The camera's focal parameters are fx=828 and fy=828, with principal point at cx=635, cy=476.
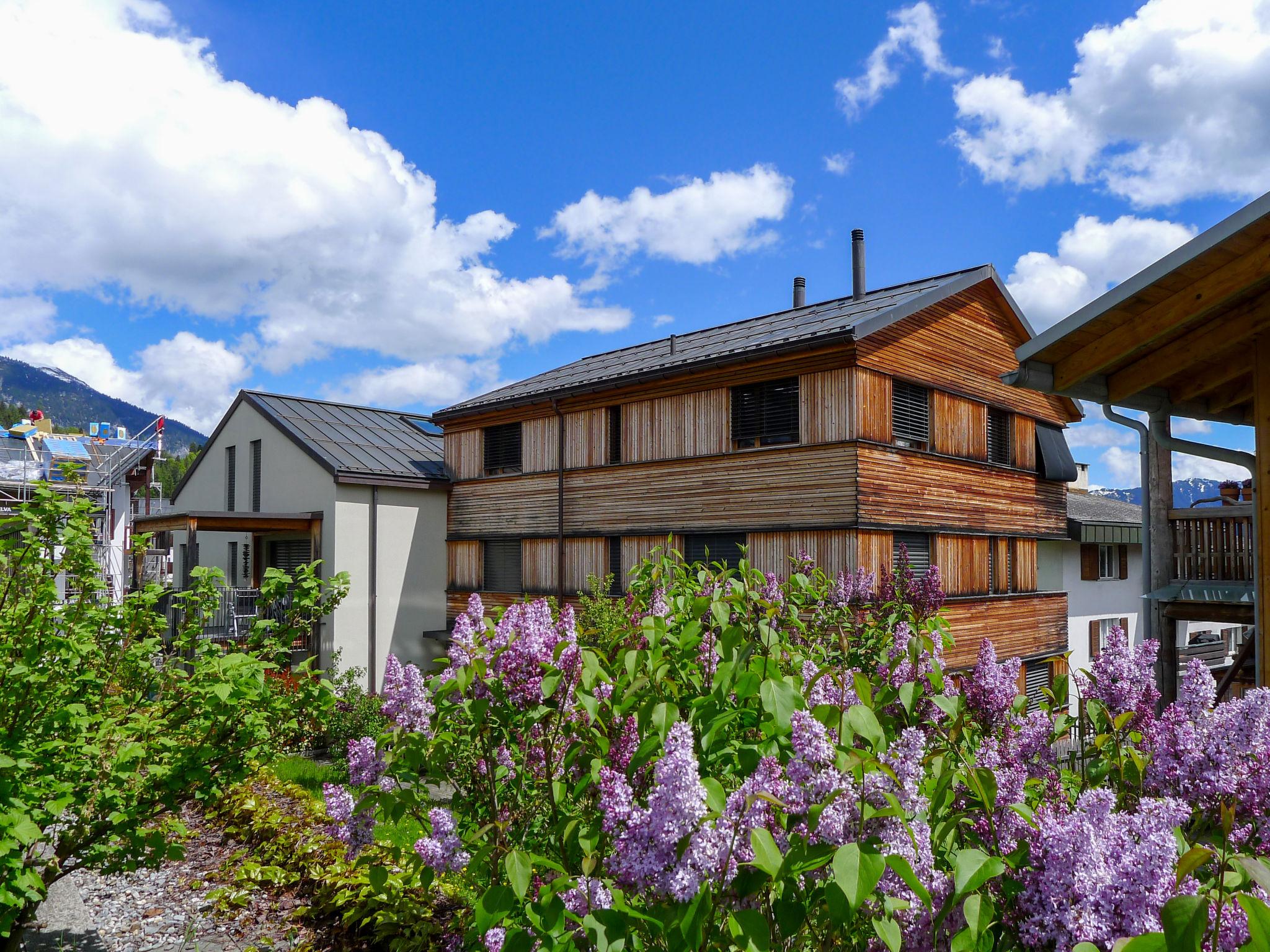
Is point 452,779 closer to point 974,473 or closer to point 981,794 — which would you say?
point 981,794

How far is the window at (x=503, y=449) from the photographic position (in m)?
20.1

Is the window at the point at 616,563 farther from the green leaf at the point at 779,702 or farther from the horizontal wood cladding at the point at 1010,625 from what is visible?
→ the green leaf at the point at 779,702

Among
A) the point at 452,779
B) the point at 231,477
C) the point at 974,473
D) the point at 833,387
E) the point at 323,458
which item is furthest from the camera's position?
the point at 231,477

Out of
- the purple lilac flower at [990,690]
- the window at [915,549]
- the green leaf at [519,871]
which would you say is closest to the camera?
the green leaf at [519,871]

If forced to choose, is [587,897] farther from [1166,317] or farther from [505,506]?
[505,506]

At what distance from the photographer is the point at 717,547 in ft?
51.5

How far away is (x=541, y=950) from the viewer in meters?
2.24

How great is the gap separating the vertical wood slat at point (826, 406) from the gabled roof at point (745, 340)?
610 mm

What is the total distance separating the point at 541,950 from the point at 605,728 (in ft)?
2.41

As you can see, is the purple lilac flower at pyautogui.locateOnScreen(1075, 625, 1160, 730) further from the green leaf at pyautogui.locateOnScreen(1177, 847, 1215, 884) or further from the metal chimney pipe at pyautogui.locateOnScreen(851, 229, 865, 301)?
the metal chimney pipe at pyautogui.locateOnScreen(851, 229, 865, 301)

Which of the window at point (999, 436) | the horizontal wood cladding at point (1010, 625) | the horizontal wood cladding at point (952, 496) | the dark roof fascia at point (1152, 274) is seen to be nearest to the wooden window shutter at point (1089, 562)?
the horizontal wood cladding at point (952, 496)

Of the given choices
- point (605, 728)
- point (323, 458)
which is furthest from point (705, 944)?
point (323, 458)

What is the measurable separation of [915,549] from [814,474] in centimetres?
254

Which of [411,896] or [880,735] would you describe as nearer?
[880,735]
